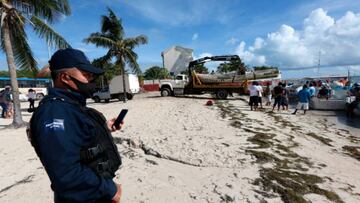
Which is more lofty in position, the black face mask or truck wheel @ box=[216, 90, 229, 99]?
the black face mask

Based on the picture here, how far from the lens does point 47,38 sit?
37.2ft

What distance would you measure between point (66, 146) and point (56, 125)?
0.41 feet

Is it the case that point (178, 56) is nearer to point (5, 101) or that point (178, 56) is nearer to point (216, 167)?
point (5, 101)

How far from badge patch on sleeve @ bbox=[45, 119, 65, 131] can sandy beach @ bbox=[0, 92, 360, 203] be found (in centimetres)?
293

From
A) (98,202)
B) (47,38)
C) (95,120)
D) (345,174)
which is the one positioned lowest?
(345,174)

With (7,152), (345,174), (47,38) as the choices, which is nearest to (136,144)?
(7,152)

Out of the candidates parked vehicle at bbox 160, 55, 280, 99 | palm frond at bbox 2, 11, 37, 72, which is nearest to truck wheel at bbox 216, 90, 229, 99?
parked vehicle at bbox 160, 55, 280, 99

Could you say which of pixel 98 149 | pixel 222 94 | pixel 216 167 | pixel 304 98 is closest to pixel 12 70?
pixel 216 167

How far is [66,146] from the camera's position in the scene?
156 cm

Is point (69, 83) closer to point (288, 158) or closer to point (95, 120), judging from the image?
point (95, 120)

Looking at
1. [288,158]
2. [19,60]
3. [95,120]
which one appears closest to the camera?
[95,120]

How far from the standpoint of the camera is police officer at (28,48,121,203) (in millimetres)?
1565

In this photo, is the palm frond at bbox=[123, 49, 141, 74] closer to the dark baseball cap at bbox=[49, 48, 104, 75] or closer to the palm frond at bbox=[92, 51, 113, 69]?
the palm frond at bbox=[92, 51, 113, 69]

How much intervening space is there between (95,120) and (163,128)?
305 inches
